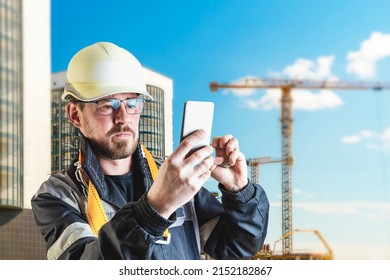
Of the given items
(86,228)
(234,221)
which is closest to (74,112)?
(86,228)

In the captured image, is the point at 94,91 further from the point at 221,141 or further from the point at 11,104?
the point at 11,104

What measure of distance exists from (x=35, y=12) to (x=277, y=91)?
1033 millimetres

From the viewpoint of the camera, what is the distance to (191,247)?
1790 mm

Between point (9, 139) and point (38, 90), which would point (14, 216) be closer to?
point (9, 139)

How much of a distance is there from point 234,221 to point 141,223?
16.7 inches

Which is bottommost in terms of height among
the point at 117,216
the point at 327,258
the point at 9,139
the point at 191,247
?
the point at 327,258

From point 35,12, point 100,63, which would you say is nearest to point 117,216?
point 100,63

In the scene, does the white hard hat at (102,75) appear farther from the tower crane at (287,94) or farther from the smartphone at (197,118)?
the tower crane at (287,94)

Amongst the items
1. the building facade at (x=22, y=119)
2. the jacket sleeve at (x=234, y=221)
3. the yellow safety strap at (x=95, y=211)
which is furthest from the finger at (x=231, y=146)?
the building facade at (x=22, y=119)

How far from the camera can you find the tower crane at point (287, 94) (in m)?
2.59

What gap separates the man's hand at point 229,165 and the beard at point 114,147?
265mm

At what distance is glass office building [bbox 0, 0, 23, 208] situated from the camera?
2.34 m

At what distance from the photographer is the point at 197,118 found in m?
1.54

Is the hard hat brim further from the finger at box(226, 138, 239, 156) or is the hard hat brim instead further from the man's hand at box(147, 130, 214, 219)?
the man's hand at box(147, 130, 214, 219)
